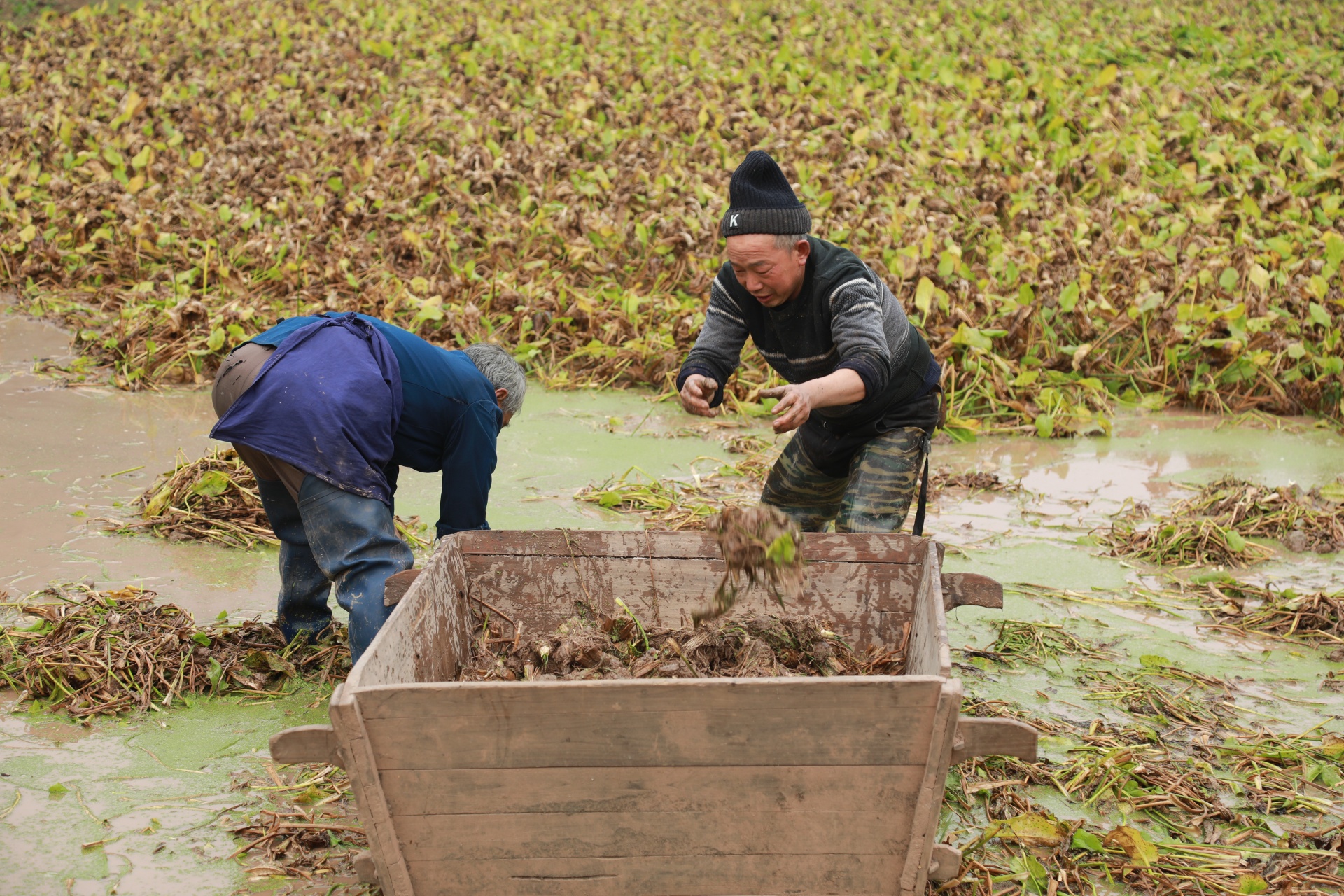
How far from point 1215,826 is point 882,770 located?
4.15 feet

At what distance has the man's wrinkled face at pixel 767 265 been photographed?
3055 mm

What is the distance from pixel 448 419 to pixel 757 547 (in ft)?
3.16

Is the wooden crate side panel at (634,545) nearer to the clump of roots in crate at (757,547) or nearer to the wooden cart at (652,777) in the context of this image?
the clump of roots in crate at (757,547)

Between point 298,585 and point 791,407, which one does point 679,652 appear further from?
point 298,585

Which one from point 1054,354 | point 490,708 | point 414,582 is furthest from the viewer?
point 1054,354

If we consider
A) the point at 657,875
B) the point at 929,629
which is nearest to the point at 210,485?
the point at 657,875

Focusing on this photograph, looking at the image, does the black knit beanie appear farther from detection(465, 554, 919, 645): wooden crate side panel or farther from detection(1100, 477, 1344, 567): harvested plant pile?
detection(1100, 477, 1344, 567): harvested plant pile

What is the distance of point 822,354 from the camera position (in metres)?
3.32

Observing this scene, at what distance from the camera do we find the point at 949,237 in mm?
7332

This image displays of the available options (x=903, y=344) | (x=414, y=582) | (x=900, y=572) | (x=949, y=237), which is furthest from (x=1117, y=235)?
(x=414, y=582)

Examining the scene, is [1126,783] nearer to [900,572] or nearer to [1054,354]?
[900,572]

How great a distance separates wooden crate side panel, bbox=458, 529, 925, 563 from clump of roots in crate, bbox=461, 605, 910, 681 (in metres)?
0.18

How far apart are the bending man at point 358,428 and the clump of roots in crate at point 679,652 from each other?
35 centimetres

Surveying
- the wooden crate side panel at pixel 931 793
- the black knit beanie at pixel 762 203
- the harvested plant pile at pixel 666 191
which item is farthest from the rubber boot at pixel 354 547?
the harvested plant pile at pixel 666 191
